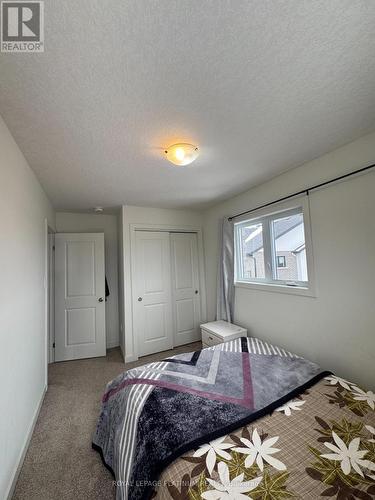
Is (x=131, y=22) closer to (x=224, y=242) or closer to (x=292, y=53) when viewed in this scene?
(x=292, y=53)

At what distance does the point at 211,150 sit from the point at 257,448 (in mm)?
1944

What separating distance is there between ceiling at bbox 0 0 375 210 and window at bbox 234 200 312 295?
0.69 metres

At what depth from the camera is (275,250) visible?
8.45ft

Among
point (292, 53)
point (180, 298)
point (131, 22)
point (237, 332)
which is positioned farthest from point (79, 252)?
point (292, 53)

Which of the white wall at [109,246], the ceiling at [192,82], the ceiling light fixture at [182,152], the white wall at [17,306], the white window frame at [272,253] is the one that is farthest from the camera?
the white wall at [109,246]

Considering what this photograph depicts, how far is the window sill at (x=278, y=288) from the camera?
2062 mm

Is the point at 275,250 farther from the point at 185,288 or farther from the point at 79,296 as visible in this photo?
the point at 79,296

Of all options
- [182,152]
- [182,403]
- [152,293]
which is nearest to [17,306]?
[182,403]

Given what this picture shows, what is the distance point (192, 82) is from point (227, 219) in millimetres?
2175

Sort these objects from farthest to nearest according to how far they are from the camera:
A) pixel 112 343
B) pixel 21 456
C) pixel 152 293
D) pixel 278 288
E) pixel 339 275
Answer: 1. pixel 112 343
2. pixel 152 293
3. pixel 278 288
4. pixel 339 275
5. pixel 21 456

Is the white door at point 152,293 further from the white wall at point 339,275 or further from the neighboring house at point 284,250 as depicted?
the white wall at point 339,275

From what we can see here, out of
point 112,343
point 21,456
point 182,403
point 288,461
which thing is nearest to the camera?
point 288,461

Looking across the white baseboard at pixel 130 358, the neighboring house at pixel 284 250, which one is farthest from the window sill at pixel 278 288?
the white baseboard at pixel 130 358

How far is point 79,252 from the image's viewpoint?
345 cm
